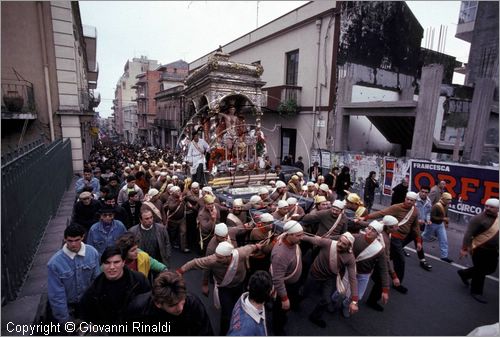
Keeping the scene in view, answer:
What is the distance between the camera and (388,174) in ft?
34.5

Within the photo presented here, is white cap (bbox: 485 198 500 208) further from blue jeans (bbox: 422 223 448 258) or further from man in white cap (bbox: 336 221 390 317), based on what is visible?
man in white cap (bbox: 336 221 390 317)

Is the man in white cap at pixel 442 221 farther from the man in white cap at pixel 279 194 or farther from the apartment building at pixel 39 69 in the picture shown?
the apartment building at pixel 39 69

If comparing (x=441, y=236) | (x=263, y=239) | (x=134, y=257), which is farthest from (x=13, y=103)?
(x=441, y=236)

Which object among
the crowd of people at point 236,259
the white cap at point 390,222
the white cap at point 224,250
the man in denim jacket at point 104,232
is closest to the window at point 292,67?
the crowd of people at point 236,259

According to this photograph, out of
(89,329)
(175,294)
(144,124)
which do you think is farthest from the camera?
(144,124)

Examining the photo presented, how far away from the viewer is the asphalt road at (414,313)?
4.13 metres

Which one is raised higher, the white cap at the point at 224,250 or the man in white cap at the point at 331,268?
the white cap at the point at 224,250

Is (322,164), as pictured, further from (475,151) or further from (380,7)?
(380,7)

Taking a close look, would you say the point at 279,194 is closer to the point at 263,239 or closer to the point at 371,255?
the point at 263,239

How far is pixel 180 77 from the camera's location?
3728 cm

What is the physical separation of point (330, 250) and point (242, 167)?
539 centimetres

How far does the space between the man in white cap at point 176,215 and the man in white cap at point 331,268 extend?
10.9ft

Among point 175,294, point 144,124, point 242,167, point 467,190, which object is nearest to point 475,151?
point 467,190

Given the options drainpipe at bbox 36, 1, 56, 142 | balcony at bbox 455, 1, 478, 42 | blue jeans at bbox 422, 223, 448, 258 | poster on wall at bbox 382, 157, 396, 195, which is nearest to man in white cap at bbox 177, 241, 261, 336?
blue jeans at bbox 422, 223, 448, 258
